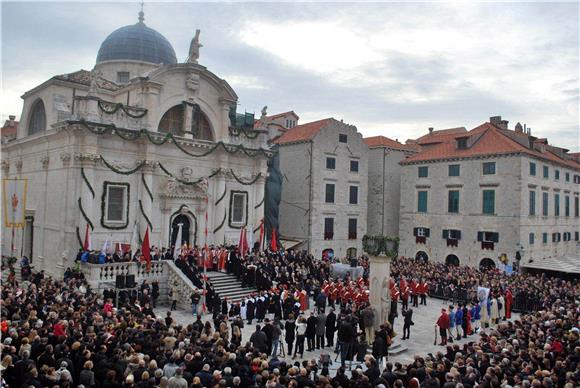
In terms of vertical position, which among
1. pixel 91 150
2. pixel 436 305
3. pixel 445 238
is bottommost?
pixel 436 305

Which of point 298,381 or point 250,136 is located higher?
point 250,136

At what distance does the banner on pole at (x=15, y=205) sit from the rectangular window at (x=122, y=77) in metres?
11.9

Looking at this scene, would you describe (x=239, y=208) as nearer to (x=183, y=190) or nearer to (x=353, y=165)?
(x=183, y=190)

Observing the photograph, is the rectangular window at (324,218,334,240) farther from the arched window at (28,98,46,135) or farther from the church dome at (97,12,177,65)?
the arched window at (28,98,46,135)

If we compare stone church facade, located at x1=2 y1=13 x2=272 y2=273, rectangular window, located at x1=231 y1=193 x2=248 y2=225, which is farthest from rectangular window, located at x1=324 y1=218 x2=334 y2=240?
rectangular window, located at x1=231 y1=193 x2=248 y2=225

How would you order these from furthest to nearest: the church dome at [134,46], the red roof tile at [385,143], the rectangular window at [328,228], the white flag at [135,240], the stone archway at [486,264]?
the red roof tile at [385,143]
the rectangular window at [328,228]
the stone archway at [486,264]
the church dome at [134,46]
the white flag at [135,240]

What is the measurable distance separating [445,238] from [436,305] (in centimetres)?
1493

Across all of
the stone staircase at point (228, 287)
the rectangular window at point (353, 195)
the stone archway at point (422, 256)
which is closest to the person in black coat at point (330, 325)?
the stone staircase at point (228, 287)

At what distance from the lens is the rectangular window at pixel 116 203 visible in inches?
1024

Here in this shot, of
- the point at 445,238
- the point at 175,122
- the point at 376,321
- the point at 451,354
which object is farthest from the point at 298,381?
the point at 445,238

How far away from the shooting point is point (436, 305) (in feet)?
88.0

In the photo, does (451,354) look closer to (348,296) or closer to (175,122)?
(348,296)

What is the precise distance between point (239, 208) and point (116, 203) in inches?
333

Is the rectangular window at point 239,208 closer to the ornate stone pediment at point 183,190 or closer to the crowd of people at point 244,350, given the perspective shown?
the ornate stone pediment at point 183,190
